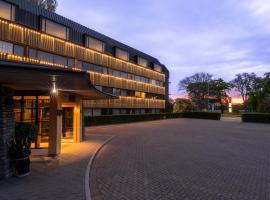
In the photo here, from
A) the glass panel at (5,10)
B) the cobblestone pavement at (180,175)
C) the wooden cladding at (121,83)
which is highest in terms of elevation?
the glass panel at (5,10)

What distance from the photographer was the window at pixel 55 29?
27.0 meters

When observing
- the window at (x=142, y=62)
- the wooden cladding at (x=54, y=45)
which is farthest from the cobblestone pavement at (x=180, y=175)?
the window at (x=142, y=62)

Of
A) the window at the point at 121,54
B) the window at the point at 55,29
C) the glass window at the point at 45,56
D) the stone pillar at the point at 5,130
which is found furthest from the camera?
the window at the point at 121,54

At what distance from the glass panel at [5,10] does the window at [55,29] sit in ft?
12.8

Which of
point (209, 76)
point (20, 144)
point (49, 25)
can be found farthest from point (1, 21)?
point (209, 76)

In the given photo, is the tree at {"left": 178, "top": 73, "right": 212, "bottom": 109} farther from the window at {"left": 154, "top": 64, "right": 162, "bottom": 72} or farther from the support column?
the support column

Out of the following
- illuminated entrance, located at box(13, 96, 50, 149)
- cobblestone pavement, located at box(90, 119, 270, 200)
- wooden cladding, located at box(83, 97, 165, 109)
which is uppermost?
wooden cladding, located at box(83, 97, 165, 109)

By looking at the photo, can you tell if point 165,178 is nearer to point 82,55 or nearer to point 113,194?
point 113,194

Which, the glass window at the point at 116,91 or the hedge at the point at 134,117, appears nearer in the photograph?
the hedge at the point at 134,117

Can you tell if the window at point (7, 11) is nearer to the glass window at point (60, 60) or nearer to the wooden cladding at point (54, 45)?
the wooden cladding at point (54, 45)

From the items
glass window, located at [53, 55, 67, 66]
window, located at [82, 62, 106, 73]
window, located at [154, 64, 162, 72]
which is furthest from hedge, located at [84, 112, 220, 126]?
window, located at [154, 64, 162, 72]

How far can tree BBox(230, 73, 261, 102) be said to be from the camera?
302 ft

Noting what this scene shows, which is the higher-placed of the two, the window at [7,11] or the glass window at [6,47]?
the window at [7,11]

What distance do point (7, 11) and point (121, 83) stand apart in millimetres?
20723
